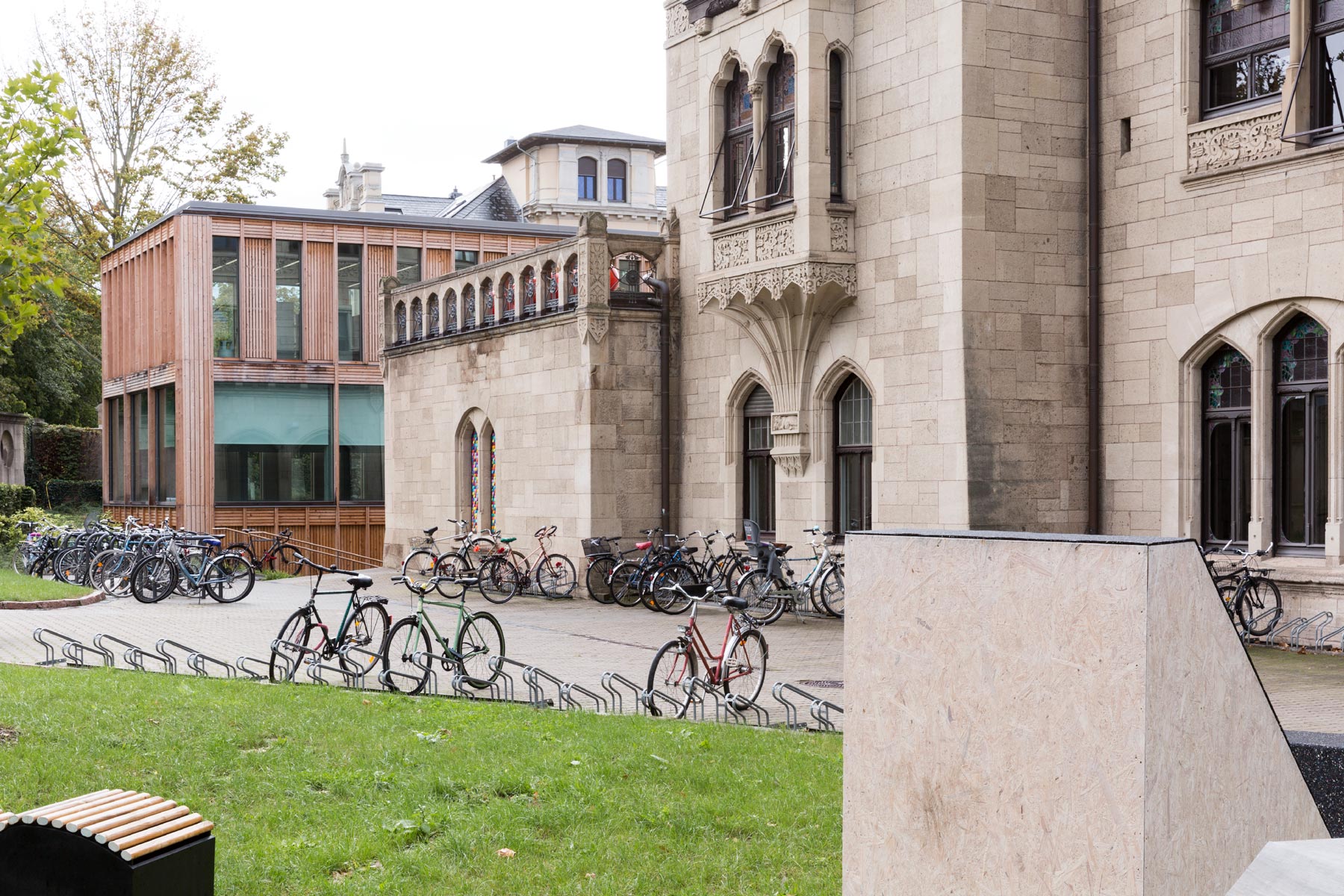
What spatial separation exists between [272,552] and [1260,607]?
18.5m

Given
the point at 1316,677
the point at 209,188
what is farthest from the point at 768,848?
the point at 209,188

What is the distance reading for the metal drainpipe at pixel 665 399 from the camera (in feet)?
71.4

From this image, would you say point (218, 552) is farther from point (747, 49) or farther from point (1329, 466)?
point (1329, 466)

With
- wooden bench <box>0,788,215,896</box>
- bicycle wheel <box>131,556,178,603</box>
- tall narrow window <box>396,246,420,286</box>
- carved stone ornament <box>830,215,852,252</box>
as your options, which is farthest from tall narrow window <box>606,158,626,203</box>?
wooden bench <box>0,788,215,896</box>

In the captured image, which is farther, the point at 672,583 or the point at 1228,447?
the point at 672,583

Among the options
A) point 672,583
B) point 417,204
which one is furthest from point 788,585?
point 417,204

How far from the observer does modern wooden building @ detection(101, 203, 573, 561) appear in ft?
109

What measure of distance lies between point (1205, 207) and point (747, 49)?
21.0ft

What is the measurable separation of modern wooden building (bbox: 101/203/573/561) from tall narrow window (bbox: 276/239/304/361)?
0.03 meters

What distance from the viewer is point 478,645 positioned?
13.0 metres

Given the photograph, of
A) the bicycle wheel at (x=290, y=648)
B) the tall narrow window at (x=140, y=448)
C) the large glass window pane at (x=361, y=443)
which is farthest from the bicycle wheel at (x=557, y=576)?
the tall narrow window at (x=140, y=448)

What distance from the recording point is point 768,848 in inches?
254

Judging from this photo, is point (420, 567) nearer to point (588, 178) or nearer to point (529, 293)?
point (529, 293)

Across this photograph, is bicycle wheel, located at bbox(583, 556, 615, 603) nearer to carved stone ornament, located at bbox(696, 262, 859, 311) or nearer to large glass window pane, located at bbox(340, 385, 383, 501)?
carved stone ornament, located at bbox(696, 262, 859, 311)
